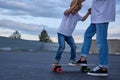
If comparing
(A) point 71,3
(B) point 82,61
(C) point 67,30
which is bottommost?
(B) point 82,61

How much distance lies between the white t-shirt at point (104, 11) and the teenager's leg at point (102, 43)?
12 cm

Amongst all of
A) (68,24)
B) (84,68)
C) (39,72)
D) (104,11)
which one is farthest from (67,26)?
(104,11)

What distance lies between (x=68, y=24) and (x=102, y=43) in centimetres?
187

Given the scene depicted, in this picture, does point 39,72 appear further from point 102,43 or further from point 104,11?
point 104,11

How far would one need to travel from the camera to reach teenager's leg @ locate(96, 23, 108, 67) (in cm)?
853

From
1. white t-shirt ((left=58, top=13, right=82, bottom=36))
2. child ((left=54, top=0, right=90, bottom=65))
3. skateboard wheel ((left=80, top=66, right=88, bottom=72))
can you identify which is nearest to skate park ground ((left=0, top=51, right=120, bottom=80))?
skateboard wheel ((left=80, top=66, right=88, bottom=72))

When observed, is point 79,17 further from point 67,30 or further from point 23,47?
point 23,47

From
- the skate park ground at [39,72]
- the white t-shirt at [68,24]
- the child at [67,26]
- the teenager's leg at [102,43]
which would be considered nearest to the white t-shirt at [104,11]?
the teenager's leg at [102,43]

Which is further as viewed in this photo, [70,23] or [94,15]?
[70,23]

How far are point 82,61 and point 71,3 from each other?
1548 millimetres

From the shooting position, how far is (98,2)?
8.77 m

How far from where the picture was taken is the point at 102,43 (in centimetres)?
859

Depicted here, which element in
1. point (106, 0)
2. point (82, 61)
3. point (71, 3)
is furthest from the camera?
point (71, 3)

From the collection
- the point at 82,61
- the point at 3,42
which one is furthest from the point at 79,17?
the point at 3,42
